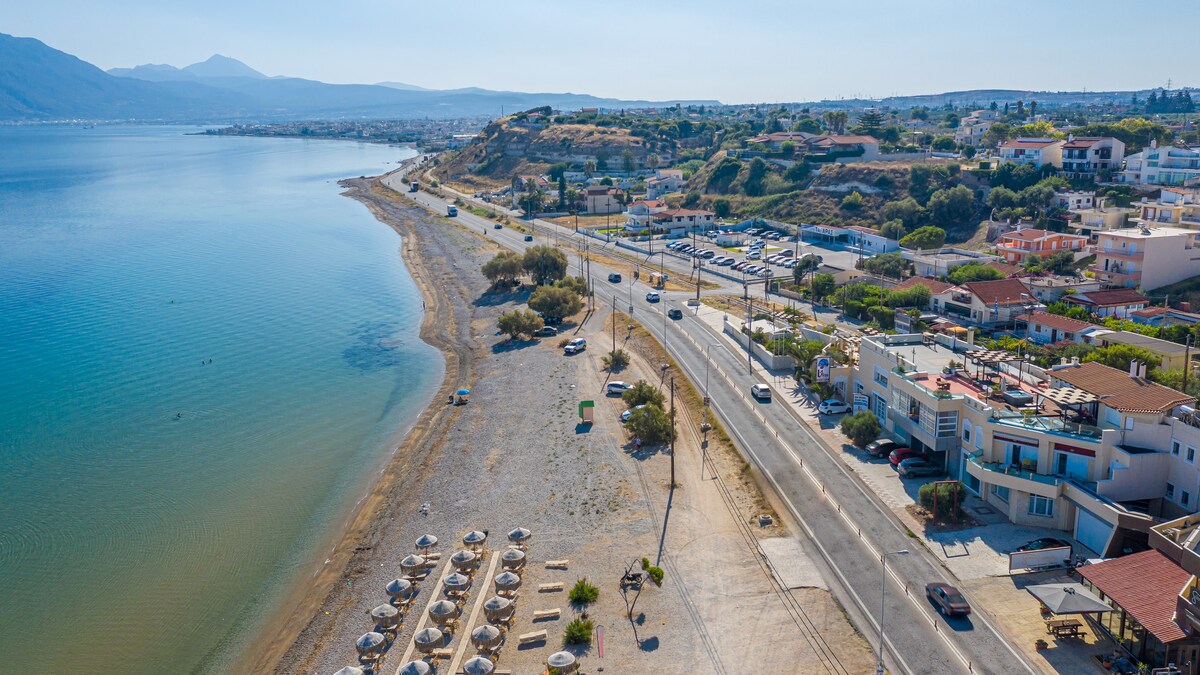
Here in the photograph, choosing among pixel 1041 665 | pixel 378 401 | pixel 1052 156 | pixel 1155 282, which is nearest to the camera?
pixel 1041 665

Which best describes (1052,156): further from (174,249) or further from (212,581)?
(174,249)

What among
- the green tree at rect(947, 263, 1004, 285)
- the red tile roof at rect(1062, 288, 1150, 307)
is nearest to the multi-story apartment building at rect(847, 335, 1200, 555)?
the red tile roof at rect(1062, 288, 1150, 307)

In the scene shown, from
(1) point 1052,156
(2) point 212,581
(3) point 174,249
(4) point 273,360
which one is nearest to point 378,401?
(4) point 273,360

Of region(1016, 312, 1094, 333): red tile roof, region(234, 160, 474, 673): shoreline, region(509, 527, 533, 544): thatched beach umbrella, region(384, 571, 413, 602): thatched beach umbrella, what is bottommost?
region(234, 160, 474, 673): shoreline

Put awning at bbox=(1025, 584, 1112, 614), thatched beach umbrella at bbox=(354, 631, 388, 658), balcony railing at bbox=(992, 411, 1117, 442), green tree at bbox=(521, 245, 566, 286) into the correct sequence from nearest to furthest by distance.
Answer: awning at bbox=(1025, 584, 1112, 614), thatched beach umbrella at bbox=(354, 631, 388, 658), balcony railing at bbox=(992, 411, 1117, 442), green tree at bbox=(521, 245, 566, 286)

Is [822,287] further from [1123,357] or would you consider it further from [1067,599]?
[1067,599]

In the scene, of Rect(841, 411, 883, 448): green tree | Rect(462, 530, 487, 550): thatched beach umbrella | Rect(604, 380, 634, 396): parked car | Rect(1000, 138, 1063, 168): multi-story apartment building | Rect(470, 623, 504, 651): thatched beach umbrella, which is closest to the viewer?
Rect(470, 623, 504, 651): thatched beach umbrella

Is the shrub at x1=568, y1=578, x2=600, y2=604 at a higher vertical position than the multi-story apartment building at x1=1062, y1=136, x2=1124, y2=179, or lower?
lower

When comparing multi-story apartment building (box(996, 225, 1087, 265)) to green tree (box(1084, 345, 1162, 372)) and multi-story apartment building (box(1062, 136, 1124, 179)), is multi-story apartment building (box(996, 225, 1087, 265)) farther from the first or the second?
green tree (box(1084, 345, 1162, 372))
